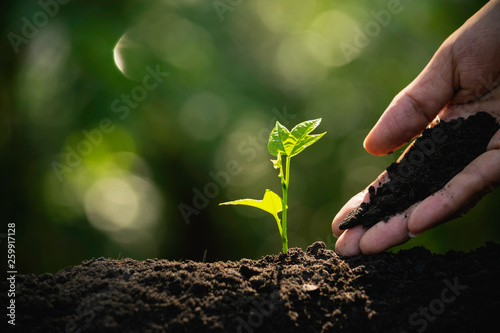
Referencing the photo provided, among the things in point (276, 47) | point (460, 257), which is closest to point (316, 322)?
point (460, 257)

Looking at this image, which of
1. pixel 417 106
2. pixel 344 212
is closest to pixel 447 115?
pixel 417 106

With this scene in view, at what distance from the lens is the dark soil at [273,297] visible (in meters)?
1.20

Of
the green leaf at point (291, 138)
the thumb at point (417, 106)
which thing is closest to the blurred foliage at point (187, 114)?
the thumb at point (417, 106)

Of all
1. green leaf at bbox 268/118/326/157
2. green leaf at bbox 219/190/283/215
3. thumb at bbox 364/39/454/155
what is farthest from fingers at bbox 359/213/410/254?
thumb at bbox 364/39/454/155

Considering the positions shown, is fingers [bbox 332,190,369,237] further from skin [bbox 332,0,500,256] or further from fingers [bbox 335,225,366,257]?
fingers [bbox 335,225,366,257]

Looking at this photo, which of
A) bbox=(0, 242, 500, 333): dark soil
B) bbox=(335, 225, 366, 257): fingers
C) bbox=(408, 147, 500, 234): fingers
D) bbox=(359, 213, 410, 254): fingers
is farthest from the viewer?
bbox=(335, 225, 366, 257): fingers

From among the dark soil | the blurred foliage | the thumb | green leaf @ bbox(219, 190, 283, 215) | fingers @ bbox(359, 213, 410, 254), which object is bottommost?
the dark soil

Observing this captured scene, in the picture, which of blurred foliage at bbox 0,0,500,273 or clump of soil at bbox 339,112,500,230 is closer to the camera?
clump of soil at bbox 339,112,500,230

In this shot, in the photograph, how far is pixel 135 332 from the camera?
3.74 ft

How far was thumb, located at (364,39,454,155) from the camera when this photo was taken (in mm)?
2248

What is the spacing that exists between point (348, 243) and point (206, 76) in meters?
2.71

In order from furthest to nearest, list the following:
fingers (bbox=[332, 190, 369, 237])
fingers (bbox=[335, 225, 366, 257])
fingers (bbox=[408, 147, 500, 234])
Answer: fingers (bbox=[332, 190, 369, 237])
fingers (bbox=[335, 225, 366, 257])
fingers (bbox=[408, 147, 500, 234])

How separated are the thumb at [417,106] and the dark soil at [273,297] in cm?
98

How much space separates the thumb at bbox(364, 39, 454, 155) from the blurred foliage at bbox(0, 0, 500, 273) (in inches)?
70.0
